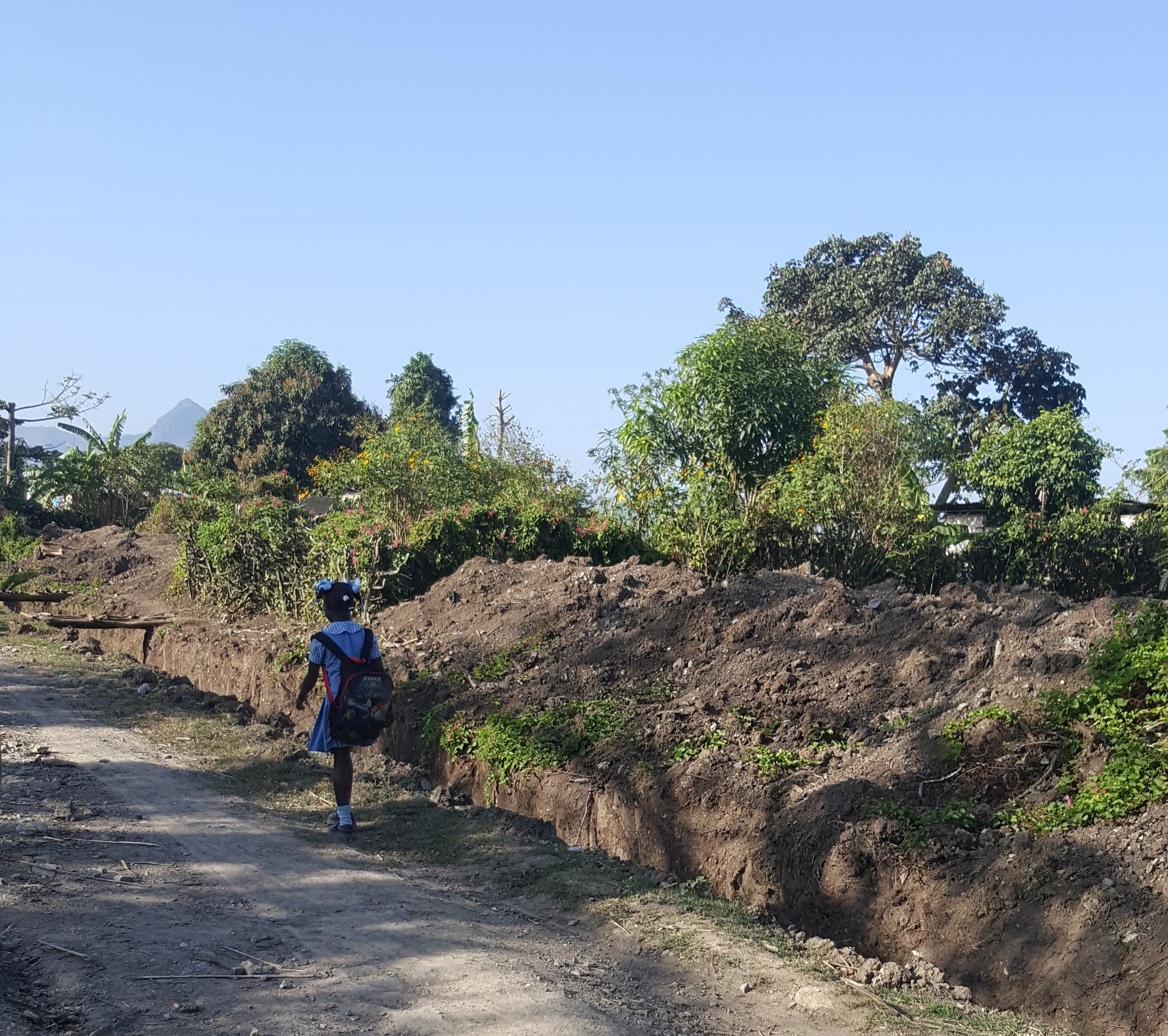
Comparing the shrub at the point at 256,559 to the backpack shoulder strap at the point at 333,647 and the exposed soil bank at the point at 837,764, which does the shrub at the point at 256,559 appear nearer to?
the exposed soil bank at the point at 837,764

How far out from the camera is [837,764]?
6.68 m

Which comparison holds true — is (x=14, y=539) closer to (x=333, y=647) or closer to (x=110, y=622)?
(x=110, y=622)

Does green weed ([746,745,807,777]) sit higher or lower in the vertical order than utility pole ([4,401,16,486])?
lower

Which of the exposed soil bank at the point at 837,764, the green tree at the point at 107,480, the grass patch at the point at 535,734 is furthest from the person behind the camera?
the green tree at the point at 107,480

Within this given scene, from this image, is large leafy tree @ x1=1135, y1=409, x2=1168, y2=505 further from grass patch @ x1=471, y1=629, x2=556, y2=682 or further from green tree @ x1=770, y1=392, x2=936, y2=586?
grass patch @ x1=471, y1=629, x2=556, y2=682

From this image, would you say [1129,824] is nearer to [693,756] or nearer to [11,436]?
[693,756]

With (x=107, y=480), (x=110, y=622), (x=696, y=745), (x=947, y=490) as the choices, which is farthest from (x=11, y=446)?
(x=696, y=745)

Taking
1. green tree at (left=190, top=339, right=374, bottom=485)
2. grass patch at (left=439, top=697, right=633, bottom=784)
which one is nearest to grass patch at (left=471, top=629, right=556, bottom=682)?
grass patch at (left=439, top=697, right=633, bottom=784)

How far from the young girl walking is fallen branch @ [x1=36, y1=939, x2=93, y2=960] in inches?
93.5

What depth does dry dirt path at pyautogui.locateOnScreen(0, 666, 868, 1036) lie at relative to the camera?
413 centimetres

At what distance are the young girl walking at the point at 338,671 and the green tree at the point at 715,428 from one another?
819 cm

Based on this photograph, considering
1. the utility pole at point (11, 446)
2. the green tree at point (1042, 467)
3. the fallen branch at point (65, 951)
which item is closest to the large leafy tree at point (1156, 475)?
the green tree at point (1042, 467)

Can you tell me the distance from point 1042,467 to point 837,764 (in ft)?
55.5

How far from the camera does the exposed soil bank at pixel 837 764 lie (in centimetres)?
504
